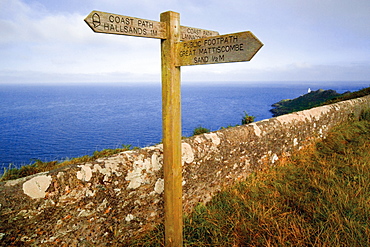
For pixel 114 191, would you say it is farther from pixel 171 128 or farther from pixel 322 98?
pixel 322 98

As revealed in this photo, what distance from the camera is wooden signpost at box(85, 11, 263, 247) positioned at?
1.90m

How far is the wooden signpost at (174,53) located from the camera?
6.22ft

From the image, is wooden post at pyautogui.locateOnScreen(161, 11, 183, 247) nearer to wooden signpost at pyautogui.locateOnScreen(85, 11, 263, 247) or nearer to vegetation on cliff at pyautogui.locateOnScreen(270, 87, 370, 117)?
wooden signpost at pyautogui.locateOnScreen(85, 11, 263, 247)

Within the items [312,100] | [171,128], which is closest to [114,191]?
[171,128]

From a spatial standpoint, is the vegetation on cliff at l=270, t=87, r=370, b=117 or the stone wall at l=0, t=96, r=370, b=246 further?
the vegetation on cliff at l=270, t=87, r=370, b=117

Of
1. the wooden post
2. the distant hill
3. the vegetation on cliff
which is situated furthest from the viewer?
the distant hill

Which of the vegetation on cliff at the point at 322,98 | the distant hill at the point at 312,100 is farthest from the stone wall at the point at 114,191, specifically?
the distant hill at the point at 312,100

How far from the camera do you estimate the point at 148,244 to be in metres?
2.61

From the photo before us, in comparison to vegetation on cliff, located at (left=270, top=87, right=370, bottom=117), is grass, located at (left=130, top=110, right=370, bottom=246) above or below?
below

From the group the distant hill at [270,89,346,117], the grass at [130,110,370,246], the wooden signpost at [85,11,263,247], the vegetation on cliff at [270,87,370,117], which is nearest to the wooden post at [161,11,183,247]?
the wooden signpost at [85,11,263,247]

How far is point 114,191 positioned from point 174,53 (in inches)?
58.5

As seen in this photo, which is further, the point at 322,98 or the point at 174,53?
the point at 322,98

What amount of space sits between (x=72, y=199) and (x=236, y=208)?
6.20 feet

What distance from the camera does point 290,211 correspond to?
2895 millimetres
